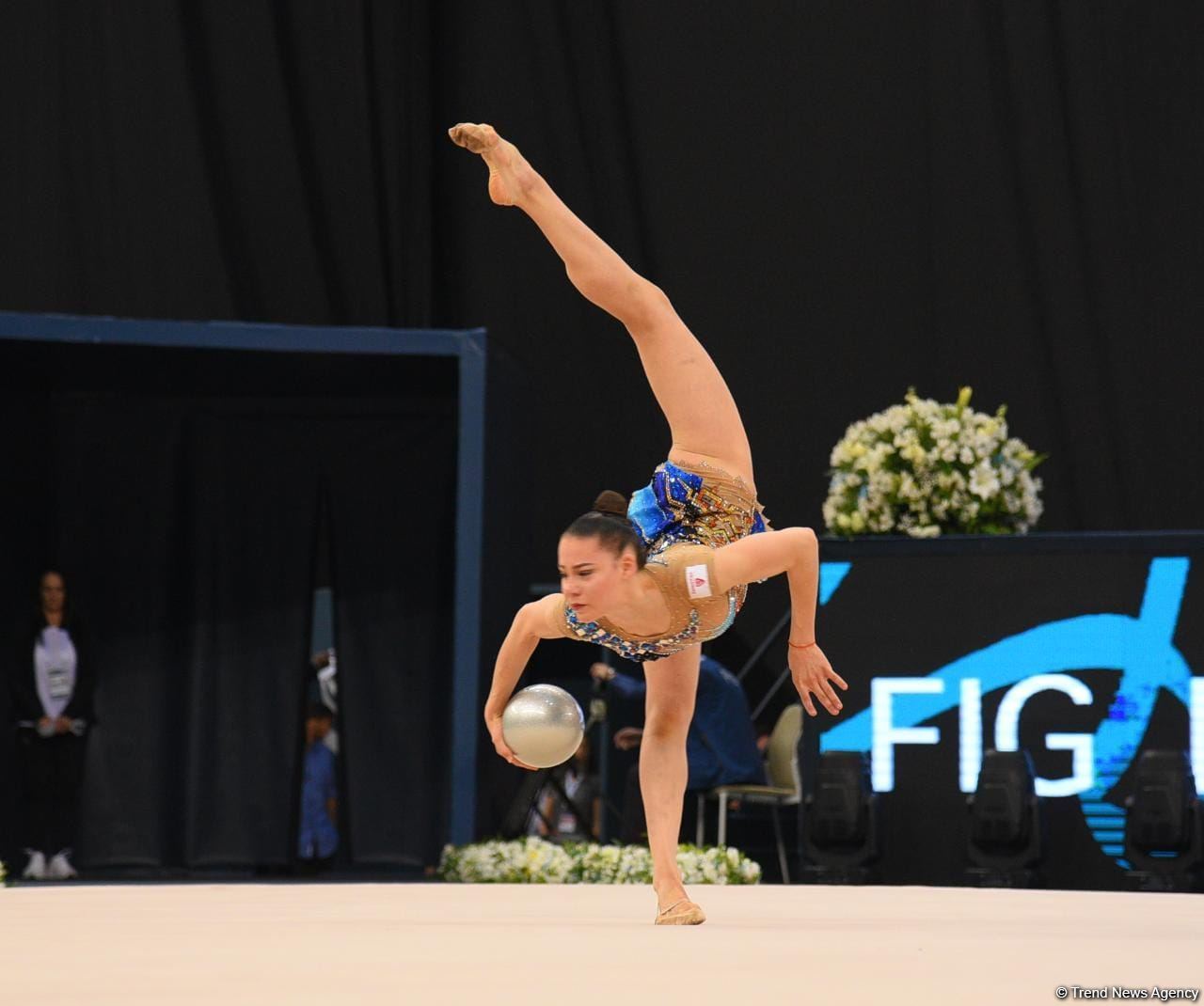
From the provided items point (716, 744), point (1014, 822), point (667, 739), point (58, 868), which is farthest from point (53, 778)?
point (667, 739)

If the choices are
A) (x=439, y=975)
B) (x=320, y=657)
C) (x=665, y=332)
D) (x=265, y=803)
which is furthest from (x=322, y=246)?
(x=439, y=975)

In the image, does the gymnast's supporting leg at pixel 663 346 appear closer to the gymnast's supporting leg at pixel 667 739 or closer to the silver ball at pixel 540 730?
the gymnast's supporting leg at pixel 667 739

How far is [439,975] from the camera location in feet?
9.71

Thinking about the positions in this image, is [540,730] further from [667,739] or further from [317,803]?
[317,803]

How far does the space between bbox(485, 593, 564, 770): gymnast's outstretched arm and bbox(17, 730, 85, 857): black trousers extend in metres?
4.26

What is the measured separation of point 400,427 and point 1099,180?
13.1 ft

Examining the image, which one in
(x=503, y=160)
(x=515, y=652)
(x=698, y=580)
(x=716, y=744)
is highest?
(x=503, y=160)

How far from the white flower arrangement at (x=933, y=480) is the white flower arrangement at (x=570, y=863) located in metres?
1.56

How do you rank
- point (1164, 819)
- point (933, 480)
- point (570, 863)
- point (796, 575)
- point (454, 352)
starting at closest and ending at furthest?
1. point (796, 575)
2. point (1164, 819)
3. point (570, 863)
4. point (933, 480)
5. point (454, 352)

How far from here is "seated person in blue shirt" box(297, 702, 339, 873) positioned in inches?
337

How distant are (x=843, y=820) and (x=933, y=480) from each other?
155 centimetres

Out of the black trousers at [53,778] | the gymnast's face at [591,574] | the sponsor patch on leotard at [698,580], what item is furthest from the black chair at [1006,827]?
the black trousers at [53,778]

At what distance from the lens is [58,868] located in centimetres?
782

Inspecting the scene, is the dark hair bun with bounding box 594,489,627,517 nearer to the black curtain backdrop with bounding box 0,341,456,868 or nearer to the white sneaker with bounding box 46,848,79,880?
the black curtain backdrop with bounding box 0,341,456,868
